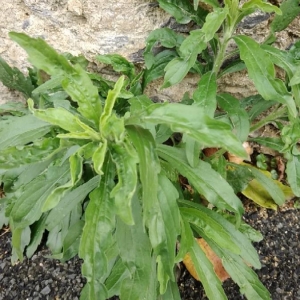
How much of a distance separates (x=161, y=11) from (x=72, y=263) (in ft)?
3.85

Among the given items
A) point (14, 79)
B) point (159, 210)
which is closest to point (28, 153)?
point (159, 210)

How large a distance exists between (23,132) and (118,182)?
41 cm

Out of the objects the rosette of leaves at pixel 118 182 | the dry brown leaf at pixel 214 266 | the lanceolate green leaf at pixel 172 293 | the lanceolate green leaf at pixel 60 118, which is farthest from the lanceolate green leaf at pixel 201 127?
the dry brown leaf at pixel 214 266

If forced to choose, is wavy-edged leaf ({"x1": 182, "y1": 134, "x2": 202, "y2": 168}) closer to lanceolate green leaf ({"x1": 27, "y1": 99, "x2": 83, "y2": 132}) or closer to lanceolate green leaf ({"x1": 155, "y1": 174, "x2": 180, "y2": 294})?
lanceolate green leaf ({"x1": 155, "y1": 174, "x2": 180, "y2": 294})

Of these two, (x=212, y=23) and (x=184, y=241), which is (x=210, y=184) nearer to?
(x=184, y=241)

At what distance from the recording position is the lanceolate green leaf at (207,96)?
56.1 inches

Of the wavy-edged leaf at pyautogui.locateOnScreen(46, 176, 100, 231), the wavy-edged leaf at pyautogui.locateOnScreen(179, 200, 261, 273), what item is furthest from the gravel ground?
the wavy-edged leaf at pyautogui.locateOnScreen(46, 176, 100, 231)

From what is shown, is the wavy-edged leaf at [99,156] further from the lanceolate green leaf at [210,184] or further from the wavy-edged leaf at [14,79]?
the wavy-edged leaf at [14,79]

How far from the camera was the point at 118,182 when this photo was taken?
1.07 meters

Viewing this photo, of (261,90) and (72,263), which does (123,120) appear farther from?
(72,263)

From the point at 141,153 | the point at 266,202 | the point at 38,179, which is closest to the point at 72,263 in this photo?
the point at 38,179

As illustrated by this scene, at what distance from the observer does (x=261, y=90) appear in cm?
139

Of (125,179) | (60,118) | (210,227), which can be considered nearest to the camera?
(125,179)

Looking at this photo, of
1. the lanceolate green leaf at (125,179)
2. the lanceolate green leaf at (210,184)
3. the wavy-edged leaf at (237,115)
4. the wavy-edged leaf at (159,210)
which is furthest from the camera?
the wavy-edged leaf at (237,115)
